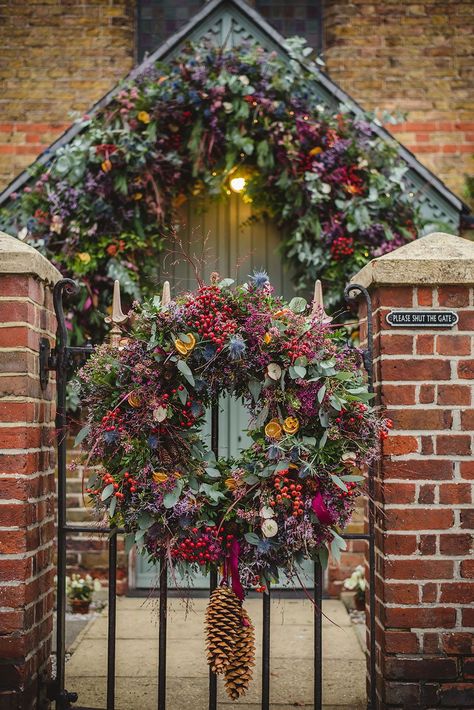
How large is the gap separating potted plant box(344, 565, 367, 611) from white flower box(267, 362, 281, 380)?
9.22ft

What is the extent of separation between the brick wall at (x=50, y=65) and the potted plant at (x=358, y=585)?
4.61m

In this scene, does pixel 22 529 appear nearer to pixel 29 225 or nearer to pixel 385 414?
pixel 385 414

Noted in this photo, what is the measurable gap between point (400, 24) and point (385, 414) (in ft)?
17.8

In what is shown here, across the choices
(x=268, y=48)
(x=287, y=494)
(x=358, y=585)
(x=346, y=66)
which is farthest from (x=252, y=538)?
(x=346, y=66)

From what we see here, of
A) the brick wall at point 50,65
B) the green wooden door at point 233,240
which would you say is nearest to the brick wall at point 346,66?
the brick wall at point 50,65

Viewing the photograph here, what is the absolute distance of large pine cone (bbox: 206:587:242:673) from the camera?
2412 millimetres

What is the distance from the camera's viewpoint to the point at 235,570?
2420 mm

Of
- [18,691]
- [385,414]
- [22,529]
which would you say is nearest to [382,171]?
[385,414]

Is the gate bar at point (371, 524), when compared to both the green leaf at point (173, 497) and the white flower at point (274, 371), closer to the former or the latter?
the white flower at point (274, 371)

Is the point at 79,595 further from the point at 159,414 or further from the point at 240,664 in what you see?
the point at 159,414

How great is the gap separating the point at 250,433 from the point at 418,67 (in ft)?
18.1

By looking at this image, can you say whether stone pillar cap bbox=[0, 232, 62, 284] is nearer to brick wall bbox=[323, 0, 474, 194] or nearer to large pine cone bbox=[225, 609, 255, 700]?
large pine cone bbox=[225, 609, 255, 700]

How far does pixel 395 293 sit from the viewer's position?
2768 millimetres

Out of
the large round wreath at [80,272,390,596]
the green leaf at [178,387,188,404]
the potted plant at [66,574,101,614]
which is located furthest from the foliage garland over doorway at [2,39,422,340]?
the green leaf at [178,387,188,404]
